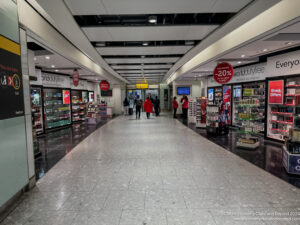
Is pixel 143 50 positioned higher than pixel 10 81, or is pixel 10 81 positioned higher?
pixel 143 50

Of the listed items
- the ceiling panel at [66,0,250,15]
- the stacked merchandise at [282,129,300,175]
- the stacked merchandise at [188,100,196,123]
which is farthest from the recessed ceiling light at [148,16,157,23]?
the stacked merchandise at [188,100,196,123]

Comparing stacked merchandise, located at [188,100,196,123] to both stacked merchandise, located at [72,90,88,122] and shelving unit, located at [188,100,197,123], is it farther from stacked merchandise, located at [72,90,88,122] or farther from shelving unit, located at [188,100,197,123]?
stacked merchandise, located at [72,90,88,122]

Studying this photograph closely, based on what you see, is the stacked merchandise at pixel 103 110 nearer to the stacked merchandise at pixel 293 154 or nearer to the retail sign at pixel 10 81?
the retail sign at pixel 10 81

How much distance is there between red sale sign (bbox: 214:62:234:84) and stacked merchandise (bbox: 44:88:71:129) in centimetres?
853

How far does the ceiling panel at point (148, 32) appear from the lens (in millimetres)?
4660

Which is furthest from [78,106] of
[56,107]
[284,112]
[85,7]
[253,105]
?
[284,112]

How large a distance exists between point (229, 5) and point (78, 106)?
11.3m

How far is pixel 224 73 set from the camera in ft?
20.9

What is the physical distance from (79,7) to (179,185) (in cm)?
398

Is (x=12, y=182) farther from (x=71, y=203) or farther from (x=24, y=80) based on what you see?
(x=24, y=80)

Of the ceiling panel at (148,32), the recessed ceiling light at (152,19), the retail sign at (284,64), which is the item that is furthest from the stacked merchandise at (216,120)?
the recessed ceiling light at (152,19)

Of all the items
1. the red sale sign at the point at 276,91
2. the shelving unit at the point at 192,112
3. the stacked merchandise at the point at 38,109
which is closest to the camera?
the red sale sign at the point at 276,91

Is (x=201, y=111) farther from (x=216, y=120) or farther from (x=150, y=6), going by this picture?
(x=150, y=6)

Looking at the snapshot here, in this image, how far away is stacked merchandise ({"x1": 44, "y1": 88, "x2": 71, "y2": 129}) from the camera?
31.9 ft
